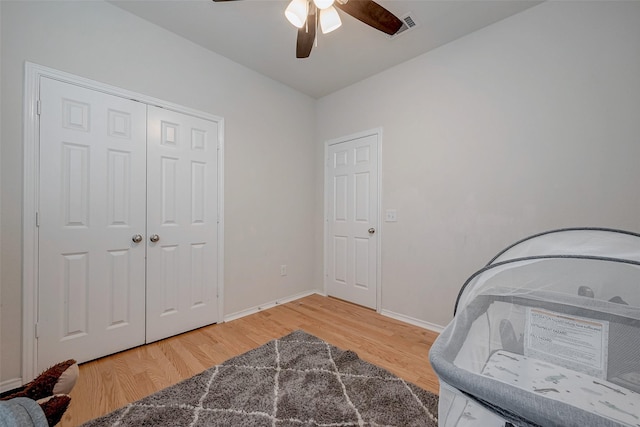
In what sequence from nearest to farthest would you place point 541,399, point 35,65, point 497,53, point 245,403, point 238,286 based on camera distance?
point 541,399 → point 245,403 → point 35,65 → point 497,53 → point 238,286

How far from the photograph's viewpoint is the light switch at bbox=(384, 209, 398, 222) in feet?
8.37

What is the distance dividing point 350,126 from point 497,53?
1.47 m

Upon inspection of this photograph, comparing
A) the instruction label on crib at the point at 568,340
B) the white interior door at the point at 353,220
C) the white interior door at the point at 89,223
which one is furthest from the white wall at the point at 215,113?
the instruction label on crib at the point at 568,340

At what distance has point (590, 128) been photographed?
162 cm

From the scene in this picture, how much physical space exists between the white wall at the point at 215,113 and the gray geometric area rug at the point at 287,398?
0.93 meters

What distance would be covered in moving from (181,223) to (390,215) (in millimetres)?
2029

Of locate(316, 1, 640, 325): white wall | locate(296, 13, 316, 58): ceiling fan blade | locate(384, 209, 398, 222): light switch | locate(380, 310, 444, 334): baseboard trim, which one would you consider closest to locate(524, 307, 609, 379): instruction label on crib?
locate(316, 1, 640, 325): white wall

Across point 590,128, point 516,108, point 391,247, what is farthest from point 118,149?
point 590,128

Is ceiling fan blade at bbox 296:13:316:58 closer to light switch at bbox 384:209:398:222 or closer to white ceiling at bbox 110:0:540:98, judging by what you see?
white ceiling at bbox 110:0:540:98

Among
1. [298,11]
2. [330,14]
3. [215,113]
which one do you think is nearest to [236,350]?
[215,113]

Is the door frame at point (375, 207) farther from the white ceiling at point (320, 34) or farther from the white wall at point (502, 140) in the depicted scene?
the white ceiling at point (320, 34)

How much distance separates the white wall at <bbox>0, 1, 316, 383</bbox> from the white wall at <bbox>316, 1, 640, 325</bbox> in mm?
1073

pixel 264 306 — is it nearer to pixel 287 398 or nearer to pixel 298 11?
pixel 287 398

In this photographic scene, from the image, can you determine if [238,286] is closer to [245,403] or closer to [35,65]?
[245,403]
